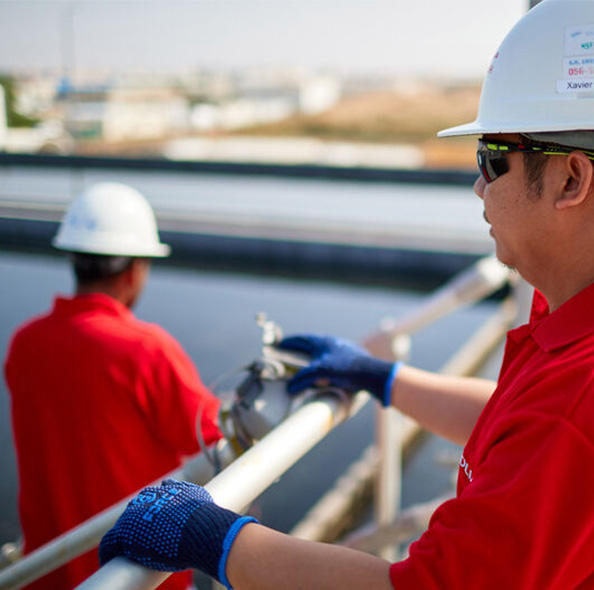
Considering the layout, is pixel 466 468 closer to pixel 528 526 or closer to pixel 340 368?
pixel 528 526

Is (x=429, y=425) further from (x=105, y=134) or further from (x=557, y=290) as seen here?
(x=105, y=134)

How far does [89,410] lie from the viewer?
1806mm

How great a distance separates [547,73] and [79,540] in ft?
3.72

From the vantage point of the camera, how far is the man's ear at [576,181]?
3.27 feet

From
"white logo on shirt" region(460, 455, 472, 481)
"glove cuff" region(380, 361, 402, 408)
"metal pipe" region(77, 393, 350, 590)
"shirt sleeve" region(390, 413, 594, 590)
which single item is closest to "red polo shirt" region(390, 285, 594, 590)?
"shirt sleeve" region(390, 413, 594, 590)

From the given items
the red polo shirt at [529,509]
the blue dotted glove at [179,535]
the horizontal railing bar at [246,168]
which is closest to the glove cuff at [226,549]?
the blue dotted glove at [179,535]

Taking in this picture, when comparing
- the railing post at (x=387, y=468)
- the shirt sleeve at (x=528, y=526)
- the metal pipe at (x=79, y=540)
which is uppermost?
the shirt sleeve at (x=528, y=526)

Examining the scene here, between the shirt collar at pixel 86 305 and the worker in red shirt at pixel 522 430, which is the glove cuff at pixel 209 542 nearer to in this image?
the worker in red shirt at pixel 522 430

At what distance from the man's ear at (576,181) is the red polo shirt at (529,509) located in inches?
9.0

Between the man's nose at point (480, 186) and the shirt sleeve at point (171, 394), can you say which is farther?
the shirt sleeve at point (171, 394)

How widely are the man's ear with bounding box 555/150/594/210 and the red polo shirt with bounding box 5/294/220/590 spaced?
1074 mm

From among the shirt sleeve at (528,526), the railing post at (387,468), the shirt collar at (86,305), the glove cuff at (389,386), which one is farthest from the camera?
the railing post at (387,468)

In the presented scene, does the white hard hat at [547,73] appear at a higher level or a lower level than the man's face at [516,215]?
higher

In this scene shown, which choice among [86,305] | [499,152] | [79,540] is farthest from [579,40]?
[86,305]
